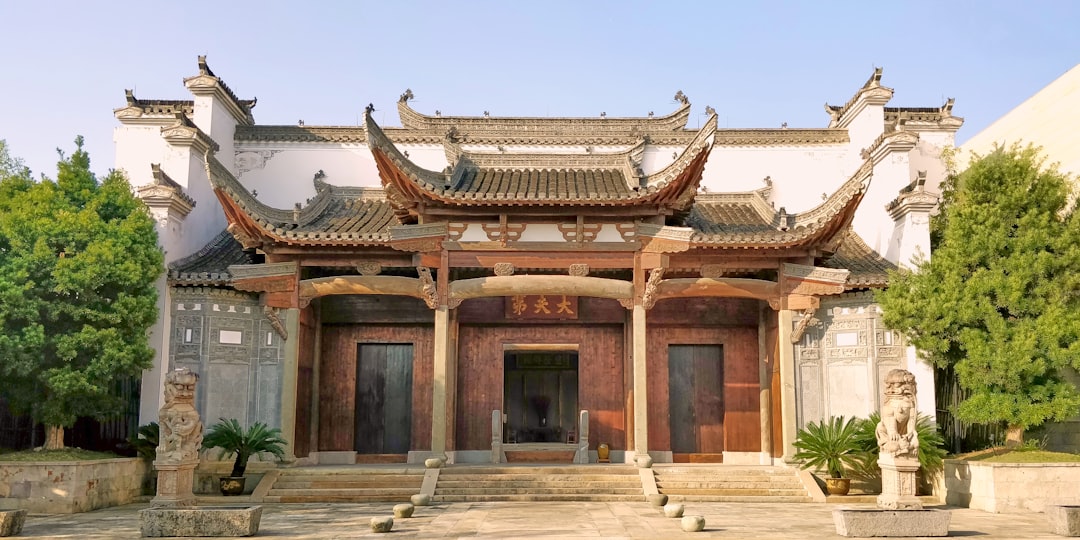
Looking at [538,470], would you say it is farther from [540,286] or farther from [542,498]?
[540,286]

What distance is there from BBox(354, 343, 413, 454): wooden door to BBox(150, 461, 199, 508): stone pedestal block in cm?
634

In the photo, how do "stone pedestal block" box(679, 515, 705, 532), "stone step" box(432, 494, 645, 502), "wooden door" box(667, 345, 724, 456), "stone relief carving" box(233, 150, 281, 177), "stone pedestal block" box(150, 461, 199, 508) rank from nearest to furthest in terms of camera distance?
"stone pedestal block" box(679, 515, 705, 532) < "stone pedestal block" box(150, 461, 199, 508) < "stone step" box(432, 494, 645, 502) < "wooden door" box(667, 345, 724, 456) < "stone relief carving" box(233, 150, 281, 177)

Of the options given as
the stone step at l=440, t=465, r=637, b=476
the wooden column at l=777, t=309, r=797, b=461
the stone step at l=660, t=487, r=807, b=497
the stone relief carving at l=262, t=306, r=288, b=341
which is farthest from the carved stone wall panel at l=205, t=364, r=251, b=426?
the wooden column at l=777, t=309, r=797, b=461

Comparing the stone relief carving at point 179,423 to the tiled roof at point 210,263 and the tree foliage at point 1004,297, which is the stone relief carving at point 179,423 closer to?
the tiled roof at point 210,263

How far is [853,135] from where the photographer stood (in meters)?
A: 18.9

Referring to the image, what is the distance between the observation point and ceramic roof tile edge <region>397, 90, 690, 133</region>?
65.0 ft

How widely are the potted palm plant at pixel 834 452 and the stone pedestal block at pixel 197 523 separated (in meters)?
8.53

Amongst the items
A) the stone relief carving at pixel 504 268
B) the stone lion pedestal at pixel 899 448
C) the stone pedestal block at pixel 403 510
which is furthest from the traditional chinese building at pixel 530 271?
the stone lion pedestal at pixel 899 448

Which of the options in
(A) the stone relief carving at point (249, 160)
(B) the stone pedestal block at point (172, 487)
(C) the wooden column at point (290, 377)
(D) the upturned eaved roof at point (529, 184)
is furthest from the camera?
(A) the stone relief carving at point (249, 160)

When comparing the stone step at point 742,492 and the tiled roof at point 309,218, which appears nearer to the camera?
the stone step at point 742,492

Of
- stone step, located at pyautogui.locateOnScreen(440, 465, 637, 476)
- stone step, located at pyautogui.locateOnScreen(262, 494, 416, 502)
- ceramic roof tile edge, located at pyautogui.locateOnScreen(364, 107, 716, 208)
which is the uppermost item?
ceramic roof tile edge, located at pyautogui.locateOnScreen(364, 107, 716, 208)

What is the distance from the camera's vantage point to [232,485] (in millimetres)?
14039

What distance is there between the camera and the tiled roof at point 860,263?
14945mm

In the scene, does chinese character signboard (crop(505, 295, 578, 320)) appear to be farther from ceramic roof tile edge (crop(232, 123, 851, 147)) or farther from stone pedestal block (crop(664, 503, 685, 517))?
stone pedestal block (crop(664, 503, 685, 517))
